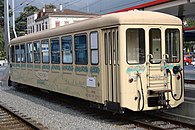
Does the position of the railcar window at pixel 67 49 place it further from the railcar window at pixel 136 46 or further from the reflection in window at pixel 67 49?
the railcar window at pixel 136 46

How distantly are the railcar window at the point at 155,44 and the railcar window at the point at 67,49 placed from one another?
283 centimetres

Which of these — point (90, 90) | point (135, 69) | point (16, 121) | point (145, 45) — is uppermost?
point (145, 45)

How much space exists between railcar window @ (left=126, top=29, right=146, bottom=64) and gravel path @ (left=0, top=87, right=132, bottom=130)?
173 cm

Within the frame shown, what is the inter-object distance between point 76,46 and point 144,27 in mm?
2436

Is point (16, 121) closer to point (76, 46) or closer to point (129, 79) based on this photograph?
point (76, 46)

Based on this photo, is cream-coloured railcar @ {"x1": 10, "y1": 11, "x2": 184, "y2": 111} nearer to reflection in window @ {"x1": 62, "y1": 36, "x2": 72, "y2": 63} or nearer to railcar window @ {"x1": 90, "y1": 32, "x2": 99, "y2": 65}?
railcar window @ {"x1": 90, "y1": 32, "x2": 99, "y2": 65}

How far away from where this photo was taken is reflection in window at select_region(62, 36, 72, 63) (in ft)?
36.4

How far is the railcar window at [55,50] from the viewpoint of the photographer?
12.1 m

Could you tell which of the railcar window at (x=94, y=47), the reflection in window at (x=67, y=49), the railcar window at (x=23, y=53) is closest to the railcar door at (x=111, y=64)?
the railcar window at (x=94, y=47)

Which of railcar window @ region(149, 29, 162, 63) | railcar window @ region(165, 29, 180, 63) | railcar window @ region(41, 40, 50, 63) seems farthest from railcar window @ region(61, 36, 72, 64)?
railcar window @ region(165, 29, 180, 63)

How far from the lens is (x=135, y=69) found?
894cm

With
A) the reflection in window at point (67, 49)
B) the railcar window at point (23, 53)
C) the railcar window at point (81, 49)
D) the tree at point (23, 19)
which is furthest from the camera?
the tree at point (23, 19)

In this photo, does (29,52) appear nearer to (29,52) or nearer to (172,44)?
(29,52)

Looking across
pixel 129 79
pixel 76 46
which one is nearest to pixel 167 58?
pixel 129 79
